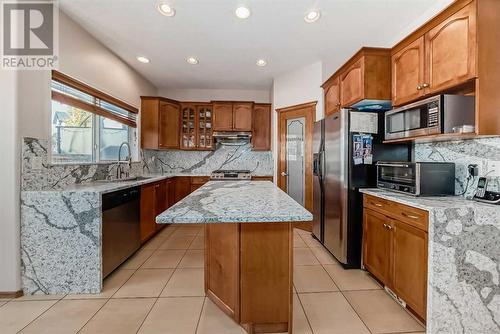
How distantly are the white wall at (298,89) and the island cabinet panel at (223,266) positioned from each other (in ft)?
8.90

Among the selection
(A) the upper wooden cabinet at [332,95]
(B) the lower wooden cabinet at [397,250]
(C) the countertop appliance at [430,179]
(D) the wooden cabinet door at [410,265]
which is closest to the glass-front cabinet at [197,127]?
(A) the upper wooden cabinet at [332,95]

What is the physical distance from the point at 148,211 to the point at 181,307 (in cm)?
177

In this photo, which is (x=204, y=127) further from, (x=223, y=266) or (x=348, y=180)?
(x=223, y=266)

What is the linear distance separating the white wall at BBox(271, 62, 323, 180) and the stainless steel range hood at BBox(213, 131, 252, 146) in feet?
2.05

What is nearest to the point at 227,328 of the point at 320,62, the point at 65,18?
the point at 65,18

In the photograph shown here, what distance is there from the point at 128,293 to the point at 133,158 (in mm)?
2703

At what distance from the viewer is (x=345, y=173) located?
2.57 meters

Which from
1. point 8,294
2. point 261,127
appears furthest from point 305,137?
point 8,294

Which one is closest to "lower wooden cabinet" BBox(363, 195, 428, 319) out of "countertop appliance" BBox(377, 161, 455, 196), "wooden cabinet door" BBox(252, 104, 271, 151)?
"countertop appliance" BBox(377, 161, 455, 196)

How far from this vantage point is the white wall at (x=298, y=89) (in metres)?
3.79

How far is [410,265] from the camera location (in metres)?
1.80

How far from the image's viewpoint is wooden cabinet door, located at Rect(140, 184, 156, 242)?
3.23 meters

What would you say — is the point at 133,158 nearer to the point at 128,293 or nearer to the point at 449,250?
the point at 128,293

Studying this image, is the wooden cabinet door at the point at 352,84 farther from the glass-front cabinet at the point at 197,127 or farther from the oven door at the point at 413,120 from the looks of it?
the glass-front cabinet at the point at 197,127
